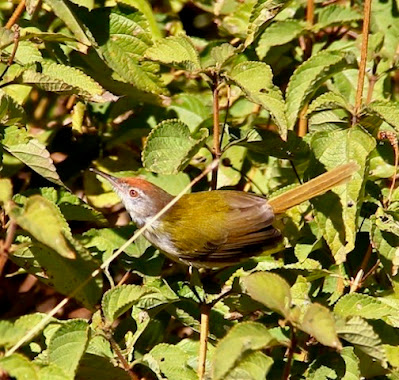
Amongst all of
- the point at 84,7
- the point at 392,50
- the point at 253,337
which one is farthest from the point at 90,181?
the point at 253,337

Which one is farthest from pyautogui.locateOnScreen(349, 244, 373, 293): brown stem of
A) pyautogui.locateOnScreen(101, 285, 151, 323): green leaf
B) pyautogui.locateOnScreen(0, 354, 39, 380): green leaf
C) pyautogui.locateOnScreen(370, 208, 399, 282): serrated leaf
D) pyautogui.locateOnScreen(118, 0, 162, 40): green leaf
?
pyautogui.locateOnScreen(0, 354, 39, 380): green leaf

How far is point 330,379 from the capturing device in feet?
9.93

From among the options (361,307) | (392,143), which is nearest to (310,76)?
(392,143)

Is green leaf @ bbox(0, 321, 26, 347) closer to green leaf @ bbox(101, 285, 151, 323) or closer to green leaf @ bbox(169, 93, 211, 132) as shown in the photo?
green leaf @ bbox(101, 285, 151, 323)

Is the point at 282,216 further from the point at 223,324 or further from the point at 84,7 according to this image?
the point at 84,7

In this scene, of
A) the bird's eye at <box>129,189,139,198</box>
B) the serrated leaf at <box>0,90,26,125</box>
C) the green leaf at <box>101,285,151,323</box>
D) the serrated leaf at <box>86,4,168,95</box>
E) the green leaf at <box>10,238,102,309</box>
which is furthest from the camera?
the bird's eye at <box>129,189,139,198</box>

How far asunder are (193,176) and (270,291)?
1724 millimetres

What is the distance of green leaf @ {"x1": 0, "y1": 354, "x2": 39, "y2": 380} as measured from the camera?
2299 mm

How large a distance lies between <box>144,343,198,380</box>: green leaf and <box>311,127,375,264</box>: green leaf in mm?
710

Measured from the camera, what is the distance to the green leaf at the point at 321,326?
225 centimetres

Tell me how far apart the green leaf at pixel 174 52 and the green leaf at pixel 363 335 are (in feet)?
3.81

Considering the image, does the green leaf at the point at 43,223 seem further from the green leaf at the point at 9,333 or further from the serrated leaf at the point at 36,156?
the serrated leaf at the point at 36,156

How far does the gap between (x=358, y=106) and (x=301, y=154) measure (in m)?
0.48

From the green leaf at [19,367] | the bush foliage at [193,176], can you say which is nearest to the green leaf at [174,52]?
the bush foliage at [193,176]
